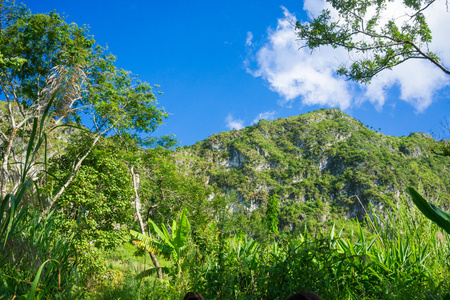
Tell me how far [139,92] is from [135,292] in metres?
9.39

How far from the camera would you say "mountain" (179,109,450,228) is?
9662 cm

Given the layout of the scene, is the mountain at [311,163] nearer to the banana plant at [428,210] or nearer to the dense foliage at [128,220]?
the dense foliage at [128,220]

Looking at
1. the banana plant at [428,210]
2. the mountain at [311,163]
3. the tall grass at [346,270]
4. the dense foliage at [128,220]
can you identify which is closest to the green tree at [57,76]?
the dense foliage at [128,220]

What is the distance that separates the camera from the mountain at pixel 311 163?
3804 inches

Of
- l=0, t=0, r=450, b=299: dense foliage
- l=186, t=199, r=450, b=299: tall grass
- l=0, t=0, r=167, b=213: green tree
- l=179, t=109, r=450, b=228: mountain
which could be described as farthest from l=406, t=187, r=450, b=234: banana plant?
l=179, t=109, r=450, b=228: mountain

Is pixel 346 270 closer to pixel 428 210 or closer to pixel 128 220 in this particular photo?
pixel 428 210

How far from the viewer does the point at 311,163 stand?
122 m

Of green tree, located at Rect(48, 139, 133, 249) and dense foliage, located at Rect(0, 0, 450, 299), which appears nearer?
dense foliage, located at Rect(0, 0, 450, 299)

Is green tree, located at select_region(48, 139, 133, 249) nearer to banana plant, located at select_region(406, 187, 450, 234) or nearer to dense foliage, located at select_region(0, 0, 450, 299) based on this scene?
dense foliage, located at select_region(0, 0, 450, 299)

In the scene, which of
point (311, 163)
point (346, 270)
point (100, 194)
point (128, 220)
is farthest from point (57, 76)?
point (311, 163)

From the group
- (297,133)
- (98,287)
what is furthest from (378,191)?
(98,287)

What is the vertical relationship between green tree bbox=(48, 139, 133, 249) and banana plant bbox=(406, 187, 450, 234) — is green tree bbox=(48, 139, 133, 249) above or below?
above

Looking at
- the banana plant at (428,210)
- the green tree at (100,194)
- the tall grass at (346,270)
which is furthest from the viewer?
the green tree at (100,194)

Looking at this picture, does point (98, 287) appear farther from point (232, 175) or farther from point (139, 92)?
point (232, 175)
